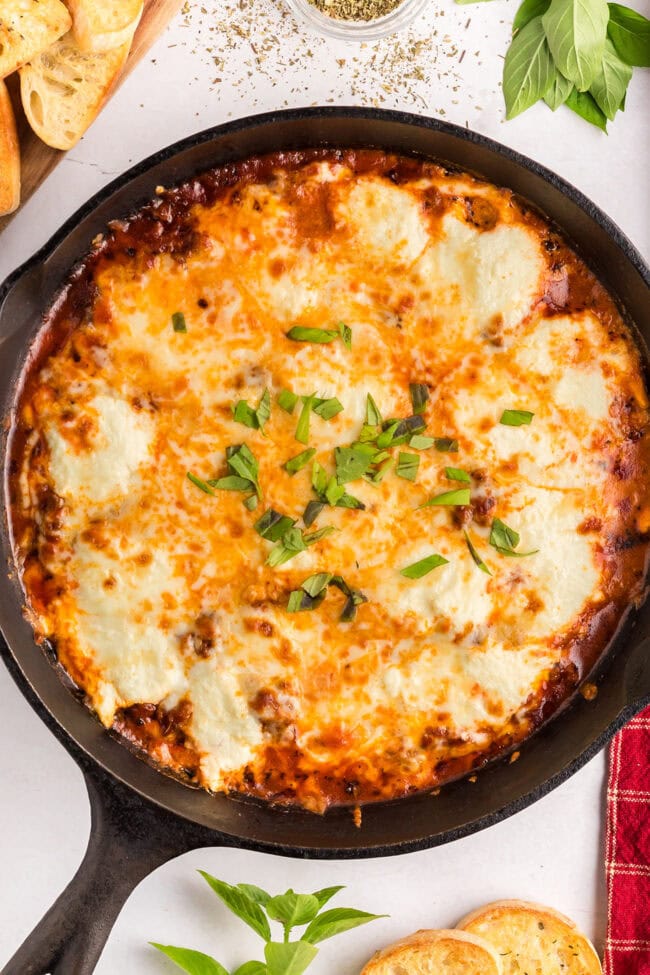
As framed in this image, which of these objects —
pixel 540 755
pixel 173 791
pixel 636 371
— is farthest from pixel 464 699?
pixel 636 371

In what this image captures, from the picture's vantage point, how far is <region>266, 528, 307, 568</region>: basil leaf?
3035mm

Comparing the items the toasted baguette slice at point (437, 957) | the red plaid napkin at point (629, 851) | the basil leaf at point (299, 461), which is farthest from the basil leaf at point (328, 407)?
the toasted baguette slice at point (437, 957)

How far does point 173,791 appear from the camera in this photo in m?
3.18

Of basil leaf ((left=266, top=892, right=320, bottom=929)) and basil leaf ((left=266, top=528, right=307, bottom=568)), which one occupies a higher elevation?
basil leaf ((left=266, top=528, right=307, bottom=568))

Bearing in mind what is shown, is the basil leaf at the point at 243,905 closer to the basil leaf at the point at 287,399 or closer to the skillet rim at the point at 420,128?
the skillet rim at the point at 420,128

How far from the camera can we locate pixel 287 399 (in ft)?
9.84

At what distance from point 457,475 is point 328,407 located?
0.46m

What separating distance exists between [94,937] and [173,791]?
49 cm

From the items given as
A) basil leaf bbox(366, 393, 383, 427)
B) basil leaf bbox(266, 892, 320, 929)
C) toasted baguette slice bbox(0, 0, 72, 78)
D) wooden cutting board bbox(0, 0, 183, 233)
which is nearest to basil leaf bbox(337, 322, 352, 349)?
basil leaf bbox(366, 393, 383, 427)

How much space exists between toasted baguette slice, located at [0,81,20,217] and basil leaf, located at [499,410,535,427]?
178 cm

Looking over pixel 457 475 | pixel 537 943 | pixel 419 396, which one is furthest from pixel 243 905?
pixel 419 396

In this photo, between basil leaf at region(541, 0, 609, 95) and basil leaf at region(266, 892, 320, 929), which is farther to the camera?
basil leaf at region(266, 892, 320, 929)

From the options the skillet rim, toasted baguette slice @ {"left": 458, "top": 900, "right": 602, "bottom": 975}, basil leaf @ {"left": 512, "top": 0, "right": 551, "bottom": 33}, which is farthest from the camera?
toasted baguette slice @ {"left": 458, "top": 900, "right": 602, "bottom": 975}

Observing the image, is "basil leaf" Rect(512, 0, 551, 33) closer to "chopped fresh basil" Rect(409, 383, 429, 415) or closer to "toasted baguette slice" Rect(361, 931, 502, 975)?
"chopped fresh basil" Rect(409, 383, 429, 415)
